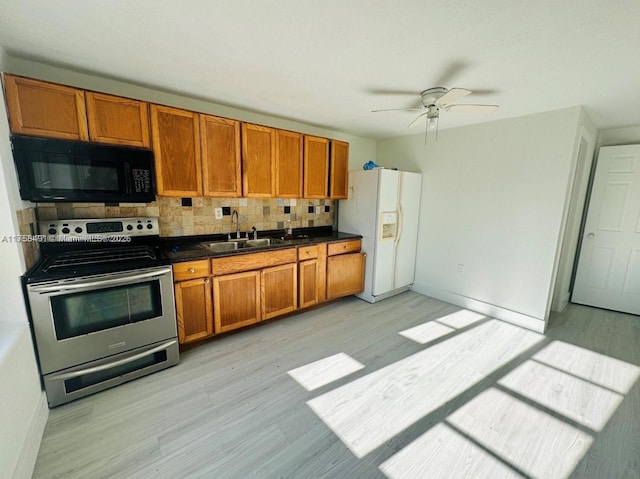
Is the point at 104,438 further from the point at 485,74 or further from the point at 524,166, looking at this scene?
the point at 524,166

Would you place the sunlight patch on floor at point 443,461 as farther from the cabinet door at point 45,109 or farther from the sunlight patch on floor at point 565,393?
the cabinet door at point 45,109

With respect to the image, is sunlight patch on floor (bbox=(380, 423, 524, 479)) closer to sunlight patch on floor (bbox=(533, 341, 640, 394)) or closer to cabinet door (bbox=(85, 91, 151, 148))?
sunlight patch on floor (bbox=(533, 341, 640, 394))

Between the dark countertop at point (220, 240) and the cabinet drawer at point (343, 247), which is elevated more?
the dark countertop at point (220, 240)

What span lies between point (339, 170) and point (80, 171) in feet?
8.54

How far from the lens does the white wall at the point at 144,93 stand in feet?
6.35

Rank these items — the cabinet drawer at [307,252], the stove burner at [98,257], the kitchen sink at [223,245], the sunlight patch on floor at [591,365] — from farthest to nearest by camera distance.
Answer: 1. the cabinet drawer at [307,252]
2. the kitchen sink at [223,245]
3. the sunlight patch on floor at [591,365]
4. the stove burner at [98,257]

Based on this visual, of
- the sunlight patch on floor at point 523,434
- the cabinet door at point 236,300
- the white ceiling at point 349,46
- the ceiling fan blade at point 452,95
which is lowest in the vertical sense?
the sunlight patch on floor at point 523,434

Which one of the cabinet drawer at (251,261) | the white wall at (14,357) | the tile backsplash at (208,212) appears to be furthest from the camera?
the cabinet drawer at (251,261)

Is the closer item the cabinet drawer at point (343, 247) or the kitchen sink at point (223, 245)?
the kitchen sink at point (223, 245)

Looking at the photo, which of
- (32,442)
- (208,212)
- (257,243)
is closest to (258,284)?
(257,243)

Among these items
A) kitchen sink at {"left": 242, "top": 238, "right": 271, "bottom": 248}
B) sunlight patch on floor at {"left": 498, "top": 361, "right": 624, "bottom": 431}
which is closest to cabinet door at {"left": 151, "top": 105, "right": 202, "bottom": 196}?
kitchen sink at {"left": 242, "top": 238, "right": 271, "bottom": 248}

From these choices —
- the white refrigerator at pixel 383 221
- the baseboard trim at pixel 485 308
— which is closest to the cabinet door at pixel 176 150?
the white refrigerator at pixel 383 221

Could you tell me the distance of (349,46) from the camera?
5.36 ft

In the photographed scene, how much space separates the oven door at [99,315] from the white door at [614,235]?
491 centimetres
